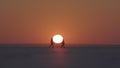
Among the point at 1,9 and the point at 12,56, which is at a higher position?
the point at 1,9

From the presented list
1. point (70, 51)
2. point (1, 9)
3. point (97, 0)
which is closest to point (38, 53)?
point (70, 51)

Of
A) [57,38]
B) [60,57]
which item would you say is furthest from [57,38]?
[60,57]

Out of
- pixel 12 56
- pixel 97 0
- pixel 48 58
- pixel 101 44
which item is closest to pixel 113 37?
pixel 101 44

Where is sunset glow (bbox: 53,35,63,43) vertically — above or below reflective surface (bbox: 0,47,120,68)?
above

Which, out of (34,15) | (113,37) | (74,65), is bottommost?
(74,65)

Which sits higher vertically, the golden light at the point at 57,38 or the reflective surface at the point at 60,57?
the golden light at the point at 57,38

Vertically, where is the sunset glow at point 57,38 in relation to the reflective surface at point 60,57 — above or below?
above

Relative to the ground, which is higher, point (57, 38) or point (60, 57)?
point (57, 38)

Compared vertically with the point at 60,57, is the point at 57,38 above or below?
above

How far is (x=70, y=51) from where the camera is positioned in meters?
3.16

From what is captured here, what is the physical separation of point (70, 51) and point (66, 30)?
0.21 metres

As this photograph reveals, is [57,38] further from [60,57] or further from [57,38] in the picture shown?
[60,57]

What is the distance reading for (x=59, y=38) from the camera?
305 centimetres

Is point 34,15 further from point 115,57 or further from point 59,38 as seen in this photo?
point 115,57
